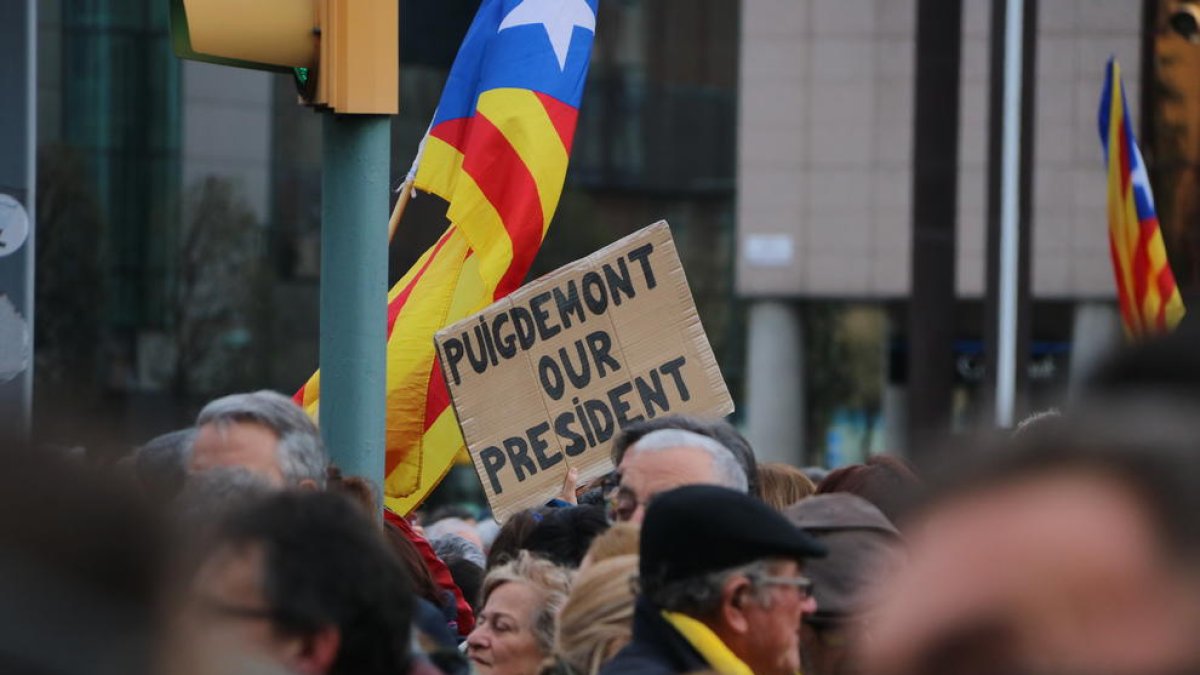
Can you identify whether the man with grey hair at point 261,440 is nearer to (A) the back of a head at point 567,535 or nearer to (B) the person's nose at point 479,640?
(B) the person's nose at point 479,640

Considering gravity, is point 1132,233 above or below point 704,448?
above

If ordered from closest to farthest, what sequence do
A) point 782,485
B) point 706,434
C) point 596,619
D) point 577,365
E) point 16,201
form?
point 596,619
point 706,434
point 16,201
point 782,485
point 577,365

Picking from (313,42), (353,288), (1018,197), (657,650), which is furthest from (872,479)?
(1018,197)

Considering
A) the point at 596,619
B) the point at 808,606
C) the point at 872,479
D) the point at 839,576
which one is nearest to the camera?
the point at 808,606

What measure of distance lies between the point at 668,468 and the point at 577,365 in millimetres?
1753

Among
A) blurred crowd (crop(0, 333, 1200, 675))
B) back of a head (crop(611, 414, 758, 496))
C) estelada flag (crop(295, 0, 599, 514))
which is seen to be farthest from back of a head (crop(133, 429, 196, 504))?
estelada flag (crop(295, 0, 599, 514))

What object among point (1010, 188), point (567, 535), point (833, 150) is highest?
point (833, 150)

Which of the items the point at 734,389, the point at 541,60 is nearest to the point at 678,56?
the point at 734,389

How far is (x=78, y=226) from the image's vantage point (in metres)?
30.7

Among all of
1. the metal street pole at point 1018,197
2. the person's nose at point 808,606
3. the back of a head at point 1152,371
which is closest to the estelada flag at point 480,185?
the person's nose at point 808,606

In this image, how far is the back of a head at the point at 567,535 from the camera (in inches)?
191

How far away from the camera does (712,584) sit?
307 cm

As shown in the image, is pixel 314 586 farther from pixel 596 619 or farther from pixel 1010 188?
pixel 1010 188

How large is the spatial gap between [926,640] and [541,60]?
5.86m
